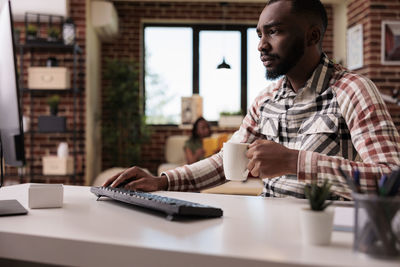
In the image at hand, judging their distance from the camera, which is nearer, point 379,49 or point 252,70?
point 379,49

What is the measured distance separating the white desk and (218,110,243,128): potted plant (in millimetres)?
4932

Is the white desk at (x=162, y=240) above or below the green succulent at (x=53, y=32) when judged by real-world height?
below

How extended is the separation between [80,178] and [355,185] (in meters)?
4.71

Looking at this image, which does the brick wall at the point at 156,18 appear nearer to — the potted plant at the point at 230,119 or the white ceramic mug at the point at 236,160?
the potted plant at the point at 230,119

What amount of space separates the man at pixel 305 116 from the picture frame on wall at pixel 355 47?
140 inches

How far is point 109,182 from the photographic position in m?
1.31

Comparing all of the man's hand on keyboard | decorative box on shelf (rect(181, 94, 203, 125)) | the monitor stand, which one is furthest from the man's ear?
decorative box on shelf (rect(181, 94, 203, 125))

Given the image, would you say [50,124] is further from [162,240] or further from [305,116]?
[162,240]

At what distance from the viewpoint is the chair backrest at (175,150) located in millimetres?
5762

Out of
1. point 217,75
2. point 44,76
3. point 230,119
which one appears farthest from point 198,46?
point 44,76

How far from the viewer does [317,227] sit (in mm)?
656

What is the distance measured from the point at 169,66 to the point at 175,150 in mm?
1309

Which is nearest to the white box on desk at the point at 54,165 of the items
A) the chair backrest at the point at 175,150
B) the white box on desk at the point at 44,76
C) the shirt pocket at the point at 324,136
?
the white box on desk at the point at 44,76

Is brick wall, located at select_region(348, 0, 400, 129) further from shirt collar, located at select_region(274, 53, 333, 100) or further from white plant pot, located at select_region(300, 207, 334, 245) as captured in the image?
white plant pot, located at select_region(300, 207, 334, 245)
